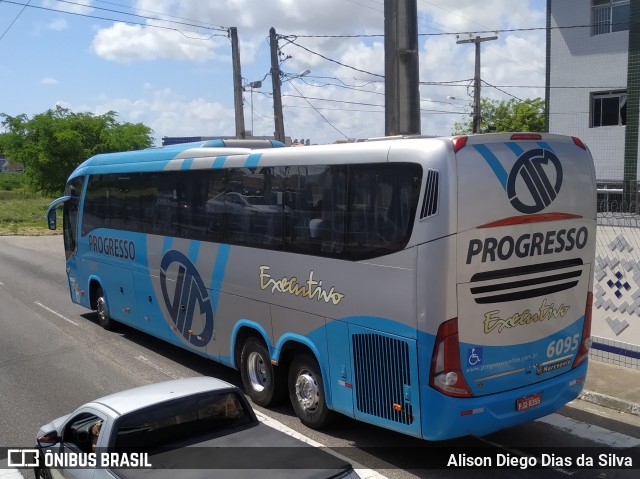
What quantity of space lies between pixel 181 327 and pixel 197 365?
0.87m

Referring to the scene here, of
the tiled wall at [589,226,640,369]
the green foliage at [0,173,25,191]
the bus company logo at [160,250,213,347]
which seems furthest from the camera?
the green foliage at [0,173,25,191]

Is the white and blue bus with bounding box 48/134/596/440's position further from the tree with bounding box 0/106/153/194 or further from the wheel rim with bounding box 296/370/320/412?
the tree with bounding box 0/106/153/194

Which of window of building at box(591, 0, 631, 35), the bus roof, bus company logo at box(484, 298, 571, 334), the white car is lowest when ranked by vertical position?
the white car

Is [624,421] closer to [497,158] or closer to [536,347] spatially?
[536,347]

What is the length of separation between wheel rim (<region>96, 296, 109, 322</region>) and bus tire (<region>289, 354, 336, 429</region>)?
647 centimetres

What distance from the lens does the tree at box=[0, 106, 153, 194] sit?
51.4m

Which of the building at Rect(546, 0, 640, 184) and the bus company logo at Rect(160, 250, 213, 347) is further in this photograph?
the building at Rect(546, 0, 640, 184)

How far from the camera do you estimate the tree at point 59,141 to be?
51.4m

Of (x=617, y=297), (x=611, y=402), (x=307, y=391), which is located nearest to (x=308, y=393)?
(x=307, y=391)

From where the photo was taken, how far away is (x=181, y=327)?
10.5 meters

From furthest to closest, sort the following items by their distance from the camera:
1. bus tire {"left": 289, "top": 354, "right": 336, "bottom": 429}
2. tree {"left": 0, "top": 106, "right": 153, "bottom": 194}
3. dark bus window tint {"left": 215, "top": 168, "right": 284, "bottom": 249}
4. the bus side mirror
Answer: tree {"left": 0, "top": 106, "right": 153, "bottom": 194}, the bus side mirror, dark bus window tint {"left": 215, "top": 168, "right": 284, "bottom": 249}, bus tire {"left": 289, "top": 354, "right": 336, "bottom": 429}

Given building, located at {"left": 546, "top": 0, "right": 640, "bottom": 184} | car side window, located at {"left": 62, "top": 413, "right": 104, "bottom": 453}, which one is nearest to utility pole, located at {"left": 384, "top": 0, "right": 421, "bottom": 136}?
car side window, located at {"left": 62, "top": 413, "right": 104, "bottom": 453}

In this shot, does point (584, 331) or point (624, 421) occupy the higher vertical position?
point (584, 331)

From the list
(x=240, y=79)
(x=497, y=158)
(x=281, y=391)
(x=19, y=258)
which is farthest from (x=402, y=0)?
(x=19, y=258)
